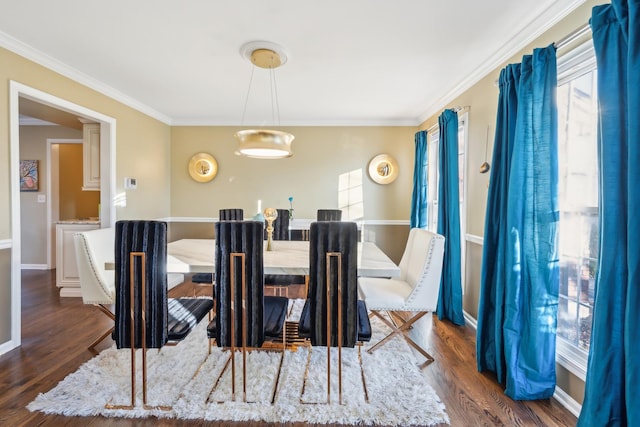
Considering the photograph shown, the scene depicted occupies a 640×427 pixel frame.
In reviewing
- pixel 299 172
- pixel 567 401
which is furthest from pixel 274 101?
pixel 567 401

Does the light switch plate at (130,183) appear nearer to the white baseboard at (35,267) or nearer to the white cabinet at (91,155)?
the white cabinet at (91,155)

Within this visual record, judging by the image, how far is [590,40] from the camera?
1.70 m

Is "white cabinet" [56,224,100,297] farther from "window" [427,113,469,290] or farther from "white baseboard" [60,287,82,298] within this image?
"window" [427,113,469,290]

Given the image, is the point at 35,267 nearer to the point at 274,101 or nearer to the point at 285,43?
the point at 274,101

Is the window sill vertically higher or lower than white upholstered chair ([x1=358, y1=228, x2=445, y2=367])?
lower

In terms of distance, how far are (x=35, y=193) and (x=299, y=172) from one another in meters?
4.36

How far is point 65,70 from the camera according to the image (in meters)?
2.97

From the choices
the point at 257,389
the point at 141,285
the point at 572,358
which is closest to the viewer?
the point at 141,285

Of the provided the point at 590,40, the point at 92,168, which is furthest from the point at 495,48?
the point at 92,168

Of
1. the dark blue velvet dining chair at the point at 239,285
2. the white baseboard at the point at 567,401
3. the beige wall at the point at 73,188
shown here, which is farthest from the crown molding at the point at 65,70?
the white baseboard at the point at 567,401

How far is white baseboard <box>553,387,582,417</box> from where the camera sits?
1.79 m

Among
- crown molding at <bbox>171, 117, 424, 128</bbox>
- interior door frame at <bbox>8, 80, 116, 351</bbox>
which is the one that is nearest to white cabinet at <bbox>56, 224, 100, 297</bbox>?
interior door frame at <bbox>8, 80, 116, 351</bbox>

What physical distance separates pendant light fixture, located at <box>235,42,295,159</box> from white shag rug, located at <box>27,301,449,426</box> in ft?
5.20

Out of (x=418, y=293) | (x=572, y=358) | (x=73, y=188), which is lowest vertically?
(x=572, y=358)
